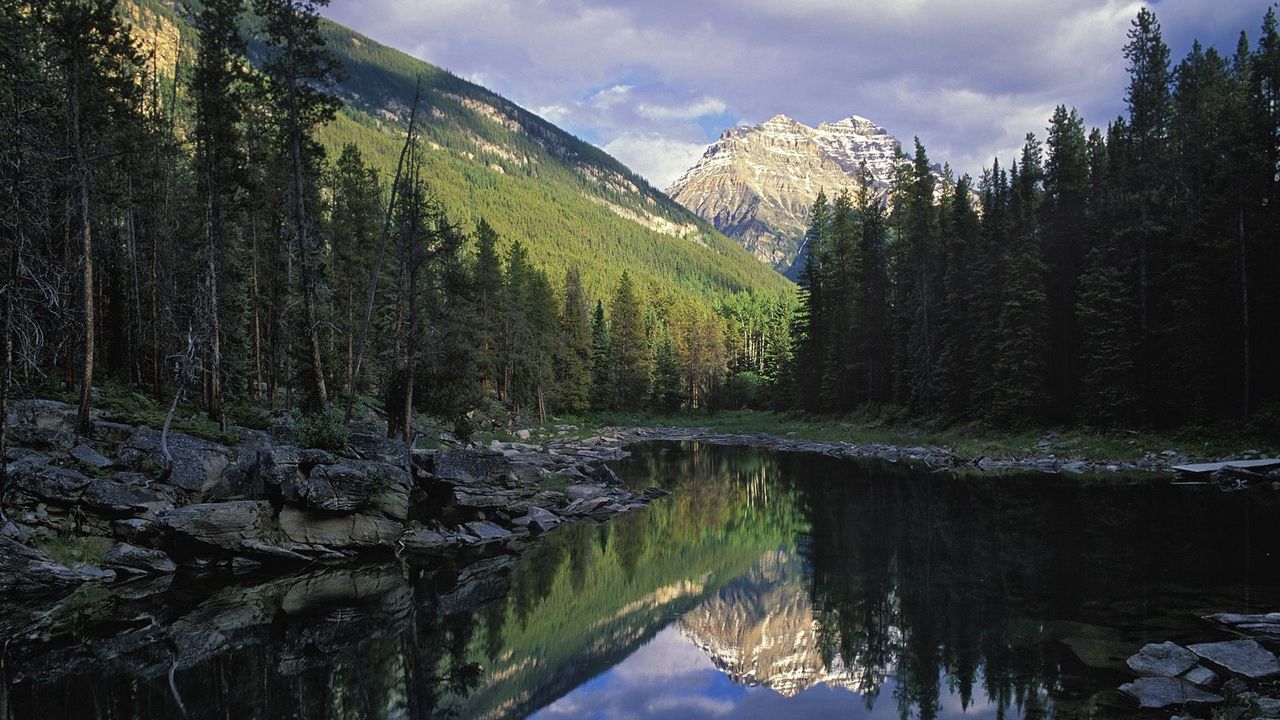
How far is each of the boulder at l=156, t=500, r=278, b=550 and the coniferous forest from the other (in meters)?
4.47

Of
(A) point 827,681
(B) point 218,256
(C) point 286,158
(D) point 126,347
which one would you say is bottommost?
(A) point 827,681

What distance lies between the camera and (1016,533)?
742 inches

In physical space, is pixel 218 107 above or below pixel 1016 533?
above

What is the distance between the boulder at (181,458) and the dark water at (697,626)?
3.64m

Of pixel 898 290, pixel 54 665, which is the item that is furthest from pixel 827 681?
pixel 898 290

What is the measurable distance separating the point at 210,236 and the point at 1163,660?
27.6 meters

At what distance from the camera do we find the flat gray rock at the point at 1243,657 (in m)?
8.66

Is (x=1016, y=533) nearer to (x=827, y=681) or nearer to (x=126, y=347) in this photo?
(x=827, y=681)

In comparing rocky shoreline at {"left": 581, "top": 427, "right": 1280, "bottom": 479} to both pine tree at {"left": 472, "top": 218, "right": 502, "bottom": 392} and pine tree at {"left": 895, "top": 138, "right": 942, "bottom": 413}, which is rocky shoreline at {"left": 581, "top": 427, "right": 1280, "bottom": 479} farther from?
pine tree at {"left": 472, "top": 218, "right": 502, "bottom": 392}

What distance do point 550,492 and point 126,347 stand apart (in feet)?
63.5

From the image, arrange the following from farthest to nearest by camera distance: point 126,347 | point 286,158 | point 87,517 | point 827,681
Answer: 1. point 126,347
2. point 286,158
3. point 87,517
4. point 827,681

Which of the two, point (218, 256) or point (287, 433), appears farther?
point (218, 256)

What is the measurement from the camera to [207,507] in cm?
1714

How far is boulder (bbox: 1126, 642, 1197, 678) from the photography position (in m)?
9.08
